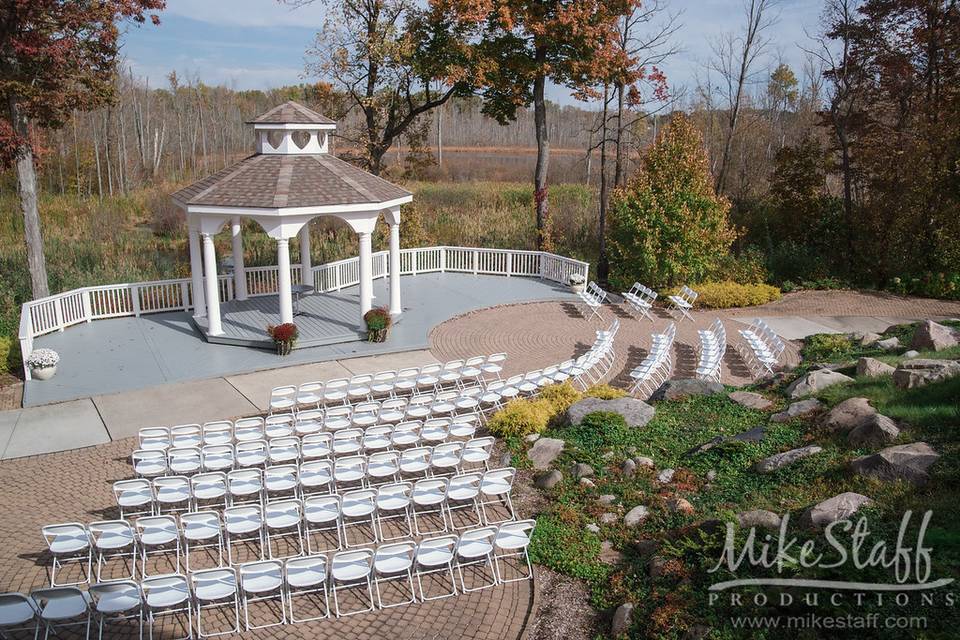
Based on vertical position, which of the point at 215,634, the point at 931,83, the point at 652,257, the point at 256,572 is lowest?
the point at 215,634

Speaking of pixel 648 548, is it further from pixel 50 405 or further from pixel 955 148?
pixel 955 148

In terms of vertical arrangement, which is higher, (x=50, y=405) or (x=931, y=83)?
(x=931, y=83)

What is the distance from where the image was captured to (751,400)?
1316 centimetres

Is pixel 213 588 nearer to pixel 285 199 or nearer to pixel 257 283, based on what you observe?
pixel 285 199

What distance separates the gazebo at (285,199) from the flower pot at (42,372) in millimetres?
3649

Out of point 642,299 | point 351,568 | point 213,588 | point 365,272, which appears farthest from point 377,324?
point 213,588

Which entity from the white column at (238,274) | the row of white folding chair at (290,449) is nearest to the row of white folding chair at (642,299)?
the row of white folding chair at (290,449)

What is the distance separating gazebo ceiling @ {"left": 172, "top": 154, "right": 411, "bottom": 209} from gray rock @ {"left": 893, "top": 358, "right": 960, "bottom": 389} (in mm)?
12179

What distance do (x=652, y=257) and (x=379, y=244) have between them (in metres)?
11.2

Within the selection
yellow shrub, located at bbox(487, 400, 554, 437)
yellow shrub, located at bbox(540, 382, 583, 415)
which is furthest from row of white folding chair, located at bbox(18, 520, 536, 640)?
yellow shrub, located at bbox(540, 382, 583, 415)

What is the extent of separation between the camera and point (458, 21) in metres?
25.3

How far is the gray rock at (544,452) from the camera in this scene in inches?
451

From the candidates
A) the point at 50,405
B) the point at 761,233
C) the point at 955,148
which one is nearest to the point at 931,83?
the point at 955,148

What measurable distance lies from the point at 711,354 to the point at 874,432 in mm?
6301
